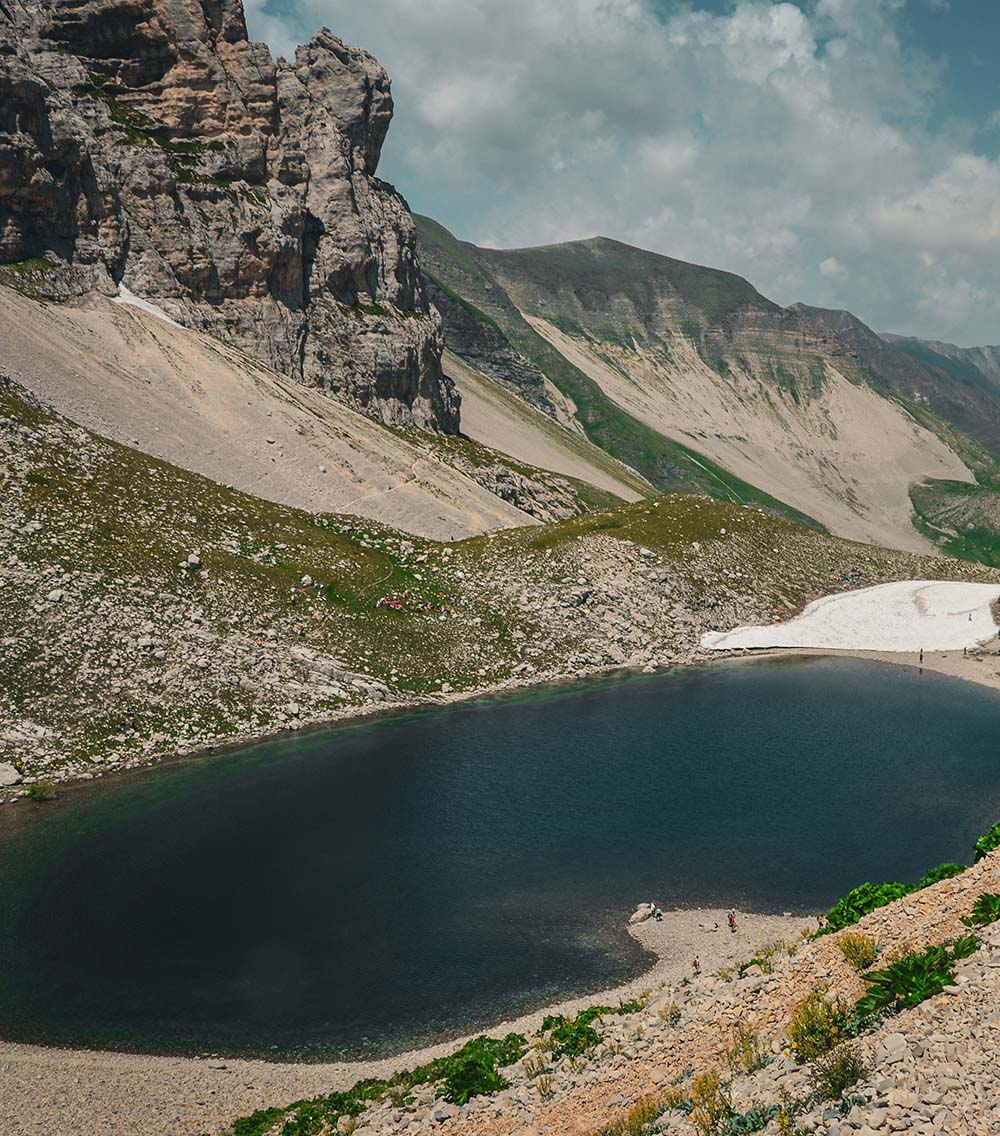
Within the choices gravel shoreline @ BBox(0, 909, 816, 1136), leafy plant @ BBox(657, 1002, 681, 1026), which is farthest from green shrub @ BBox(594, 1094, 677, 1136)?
gravel shoreline @ BBox(0, 909, 816, 1136)

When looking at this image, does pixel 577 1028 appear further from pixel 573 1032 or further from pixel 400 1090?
pixel 400 1090

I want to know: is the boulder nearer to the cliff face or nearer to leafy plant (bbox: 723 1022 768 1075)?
leafy plant (bbox: 723 1022 768 1075)

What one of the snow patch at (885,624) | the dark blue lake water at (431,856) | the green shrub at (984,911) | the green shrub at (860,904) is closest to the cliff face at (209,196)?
the snow patch at (885,624)

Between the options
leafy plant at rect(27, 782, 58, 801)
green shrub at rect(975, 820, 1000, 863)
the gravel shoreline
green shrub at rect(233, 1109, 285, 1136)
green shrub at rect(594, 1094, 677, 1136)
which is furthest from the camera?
leafy plant at rect(27, 782, 58, 801)

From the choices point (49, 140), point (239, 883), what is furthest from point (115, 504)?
point (49, 140)

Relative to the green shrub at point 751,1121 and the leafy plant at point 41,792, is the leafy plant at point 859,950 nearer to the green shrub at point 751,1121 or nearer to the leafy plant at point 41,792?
the green shrub at point 751,1121

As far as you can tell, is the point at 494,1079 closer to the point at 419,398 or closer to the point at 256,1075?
the point at 256,1075

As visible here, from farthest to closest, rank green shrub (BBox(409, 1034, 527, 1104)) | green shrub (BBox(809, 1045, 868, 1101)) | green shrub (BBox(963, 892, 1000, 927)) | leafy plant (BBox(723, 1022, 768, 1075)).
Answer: green shrub (BBox(409, 1034, 527, 1104)) → green shrub (BBox(963, 892, 1000, 927)) → leafy plant (BBox(723, 1022, 768, 1075)) → green shrub (BBox(809, 1045, 868, 1101))

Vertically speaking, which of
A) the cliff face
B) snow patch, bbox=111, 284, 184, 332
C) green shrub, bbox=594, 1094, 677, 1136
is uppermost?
the cliff face
